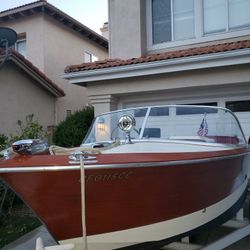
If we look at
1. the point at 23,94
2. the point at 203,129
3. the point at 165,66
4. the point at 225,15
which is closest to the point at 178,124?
the point at 203,129

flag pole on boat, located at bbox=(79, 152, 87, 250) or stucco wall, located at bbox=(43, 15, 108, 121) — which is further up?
stucco wall, located at bbox=(43, 15, 108, 121)

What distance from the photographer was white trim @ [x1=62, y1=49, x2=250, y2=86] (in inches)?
312

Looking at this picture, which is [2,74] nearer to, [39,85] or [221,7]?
[39,85]

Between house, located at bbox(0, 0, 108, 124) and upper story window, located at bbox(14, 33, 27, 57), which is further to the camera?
upper story window, located at bbox(14, 33, 27, 57)

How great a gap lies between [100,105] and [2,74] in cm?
356

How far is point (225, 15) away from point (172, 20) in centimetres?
140

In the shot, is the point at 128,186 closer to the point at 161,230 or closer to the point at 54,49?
the point at 161,230

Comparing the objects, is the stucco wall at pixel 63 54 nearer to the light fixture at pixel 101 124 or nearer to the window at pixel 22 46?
the window at pixel 22 46

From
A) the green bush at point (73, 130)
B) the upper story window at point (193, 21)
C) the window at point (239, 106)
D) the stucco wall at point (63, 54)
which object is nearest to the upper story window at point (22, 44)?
the stucco wall at point (63, 54)

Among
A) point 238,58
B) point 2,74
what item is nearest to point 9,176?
point 238,58

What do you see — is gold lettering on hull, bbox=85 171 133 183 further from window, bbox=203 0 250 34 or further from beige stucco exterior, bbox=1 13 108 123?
beige stucco exterior, bbox=1 13 108 123

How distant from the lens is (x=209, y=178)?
425 cm

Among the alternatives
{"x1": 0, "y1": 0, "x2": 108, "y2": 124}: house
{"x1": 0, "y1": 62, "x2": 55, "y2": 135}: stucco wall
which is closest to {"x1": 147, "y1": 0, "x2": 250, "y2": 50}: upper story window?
{"x1": 0, "y1": 62, "x2": 55, "y2": 135}: stucco wall

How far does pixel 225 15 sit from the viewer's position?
9766 mm
